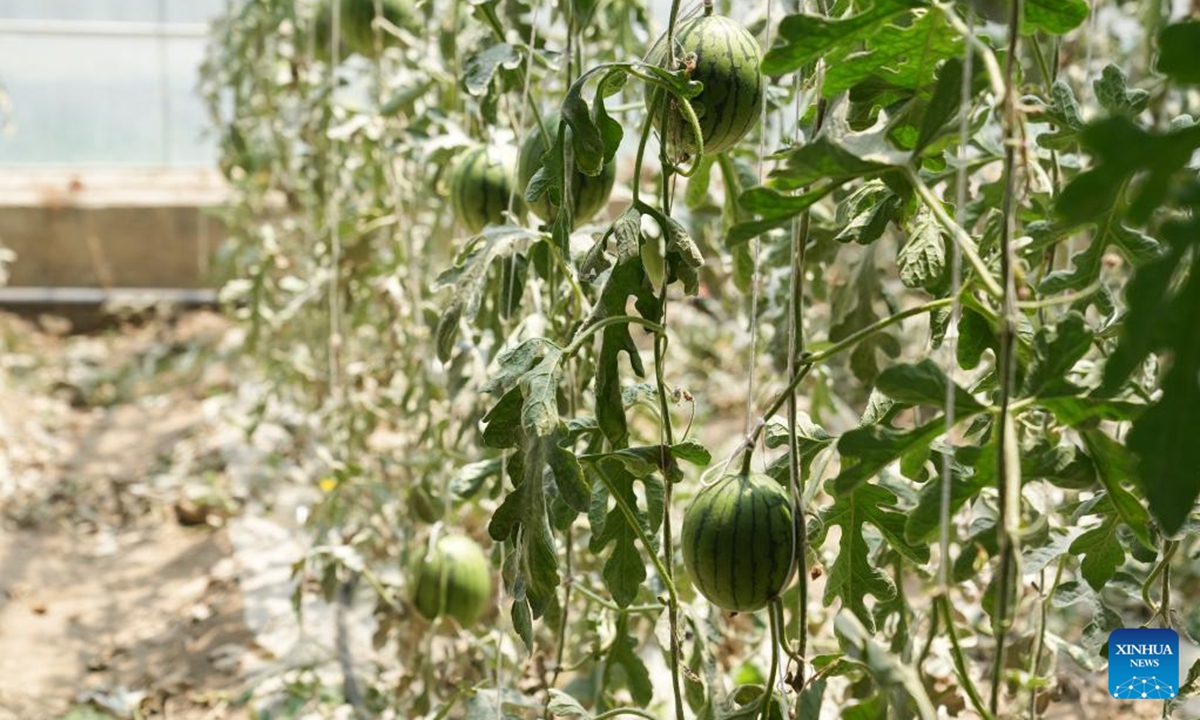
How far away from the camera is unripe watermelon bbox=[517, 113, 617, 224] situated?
1886 millimetres

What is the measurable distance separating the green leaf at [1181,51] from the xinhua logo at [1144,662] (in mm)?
968

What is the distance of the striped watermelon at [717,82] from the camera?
158 centimetres

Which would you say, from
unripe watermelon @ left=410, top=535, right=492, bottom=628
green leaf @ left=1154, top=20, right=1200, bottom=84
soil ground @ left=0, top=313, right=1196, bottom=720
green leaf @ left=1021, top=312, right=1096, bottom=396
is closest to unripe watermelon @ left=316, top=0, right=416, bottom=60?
unripe watermelon @ left=410, top=535, right=492, bottom=628

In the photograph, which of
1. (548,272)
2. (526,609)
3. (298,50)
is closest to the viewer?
(526,609)

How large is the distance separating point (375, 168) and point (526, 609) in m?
2.44

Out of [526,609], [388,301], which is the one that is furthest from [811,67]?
[388,301]

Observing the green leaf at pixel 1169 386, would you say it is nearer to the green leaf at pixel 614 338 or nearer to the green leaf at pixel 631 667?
the green leaf at pixel 614 338

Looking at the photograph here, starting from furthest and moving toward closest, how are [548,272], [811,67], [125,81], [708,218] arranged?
1. [125,81]
2. [708,218]
3. [548,272]
4. [811,67]

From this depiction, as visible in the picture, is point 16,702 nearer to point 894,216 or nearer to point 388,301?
point 388,301

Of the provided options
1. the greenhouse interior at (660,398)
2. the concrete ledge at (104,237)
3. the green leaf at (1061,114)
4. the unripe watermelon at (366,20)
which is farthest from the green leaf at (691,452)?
the concrete ledge at (104,237)

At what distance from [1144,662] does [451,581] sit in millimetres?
1332

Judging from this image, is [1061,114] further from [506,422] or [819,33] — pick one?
[506,422]

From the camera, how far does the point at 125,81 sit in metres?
8.44

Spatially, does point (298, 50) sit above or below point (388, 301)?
above
